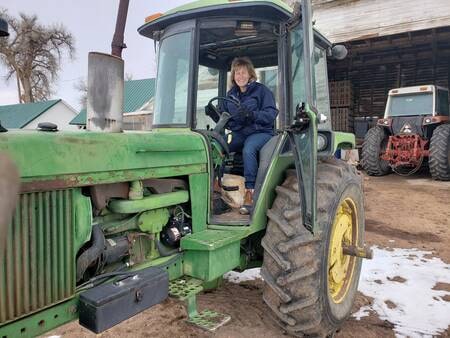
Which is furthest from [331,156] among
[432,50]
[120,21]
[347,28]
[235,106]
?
[432,50]

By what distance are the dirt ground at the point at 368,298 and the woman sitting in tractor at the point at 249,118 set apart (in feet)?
2.87

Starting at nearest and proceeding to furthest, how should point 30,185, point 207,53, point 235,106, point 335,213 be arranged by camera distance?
1. point 30,185
2. point 335,213
3. point 235,106
4. point 207,53

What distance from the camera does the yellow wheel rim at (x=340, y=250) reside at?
3058 millimetres

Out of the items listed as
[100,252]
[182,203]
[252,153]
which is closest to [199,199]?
[182,203]

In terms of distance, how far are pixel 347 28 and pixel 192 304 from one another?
12356 mm

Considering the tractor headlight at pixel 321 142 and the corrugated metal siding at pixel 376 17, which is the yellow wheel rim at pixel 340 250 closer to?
the tractor headlight at pixel 321 142

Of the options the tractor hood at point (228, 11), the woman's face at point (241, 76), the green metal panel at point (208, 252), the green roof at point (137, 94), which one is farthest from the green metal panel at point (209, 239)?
the green roof at point (137, 94)

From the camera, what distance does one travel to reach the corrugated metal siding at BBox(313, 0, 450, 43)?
1169 centimetres

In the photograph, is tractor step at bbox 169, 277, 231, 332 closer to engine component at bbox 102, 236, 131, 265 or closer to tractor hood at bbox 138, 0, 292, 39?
engine component at bbox 102, 236, 131, 265

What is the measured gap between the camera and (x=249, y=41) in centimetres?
354

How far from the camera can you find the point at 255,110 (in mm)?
3193

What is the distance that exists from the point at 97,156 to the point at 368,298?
8.66 ft

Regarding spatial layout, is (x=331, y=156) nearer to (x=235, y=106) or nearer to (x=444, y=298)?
(x=235, y=106)

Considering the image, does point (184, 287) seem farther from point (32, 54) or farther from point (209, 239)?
point (32, 54)
